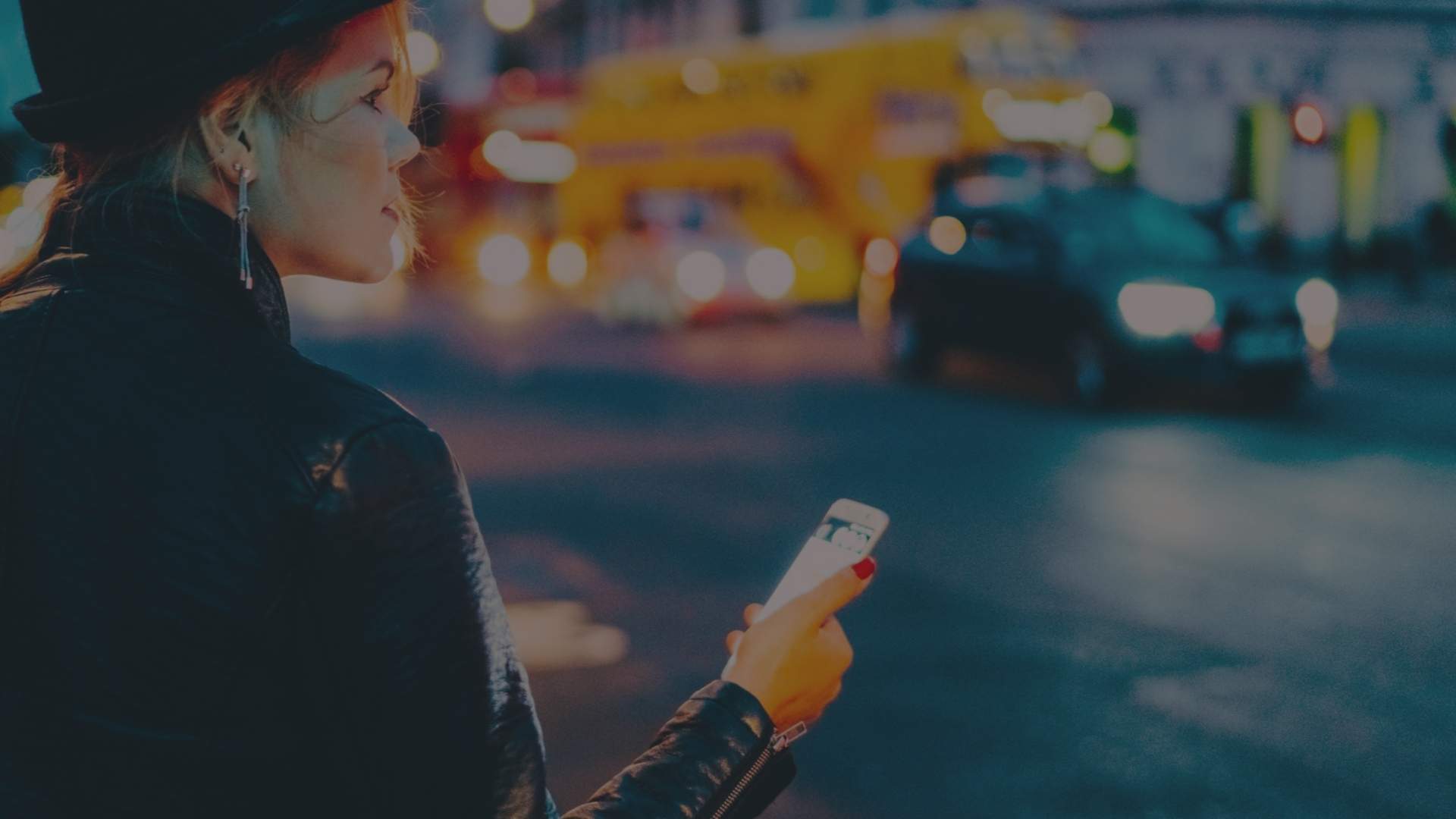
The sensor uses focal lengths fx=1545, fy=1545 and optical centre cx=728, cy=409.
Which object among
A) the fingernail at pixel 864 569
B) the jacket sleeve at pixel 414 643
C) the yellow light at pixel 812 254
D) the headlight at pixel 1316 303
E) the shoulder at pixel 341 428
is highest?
the shoulder at pixel 341 428

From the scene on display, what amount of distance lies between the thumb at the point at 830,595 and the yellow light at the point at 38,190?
0.77 m

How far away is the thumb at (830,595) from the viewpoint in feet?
4.75

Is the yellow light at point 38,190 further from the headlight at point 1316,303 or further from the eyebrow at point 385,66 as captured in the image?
the headlight at point 1316,303

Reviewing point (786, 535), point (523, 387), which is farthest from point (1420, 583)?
point (523, 387)

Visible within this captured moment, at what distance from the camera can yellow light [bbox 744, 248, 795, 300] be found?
22453 millimetres

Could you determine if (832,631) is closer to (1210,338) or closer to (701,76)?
(1210,338)

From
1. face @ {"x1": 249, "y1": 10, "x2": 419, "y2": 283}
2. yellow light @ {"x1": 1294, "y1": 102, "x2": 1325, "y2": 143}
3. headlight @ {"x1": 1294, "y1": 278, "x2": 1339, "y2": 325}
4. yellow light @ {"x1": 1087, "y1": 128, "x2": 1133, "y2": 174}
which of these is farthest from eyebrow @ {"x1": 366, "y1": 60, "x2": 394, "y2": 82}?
yellow light @ {"x1": 1087, "y1": 128, "x2": 1133, "y2": 174}

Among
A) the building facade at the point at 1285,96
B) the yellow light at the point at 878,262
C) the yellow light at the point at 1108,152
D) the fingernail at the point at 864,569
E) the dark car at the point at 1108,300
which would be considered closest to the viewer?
the fingernail at the point at 864,569

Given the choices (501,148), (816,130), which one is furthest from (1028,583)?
(501,148)

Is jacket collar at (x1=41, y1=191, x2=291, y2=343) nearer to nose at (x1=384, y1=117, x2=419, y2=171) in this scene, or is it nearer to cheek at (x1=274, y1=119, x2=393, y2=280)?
cheek at (x1=274, y1=119, x2=393, y2=280)

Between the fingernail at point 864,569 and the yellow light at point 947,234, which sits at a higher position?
the fingernail at point 864,569


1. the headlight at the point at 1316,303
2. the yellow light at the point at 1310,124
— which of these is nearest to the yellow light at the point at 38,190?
the headlight at the point at 1316,303

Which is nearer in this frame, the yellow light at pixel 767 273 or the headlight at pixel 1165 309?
the headlight at pixel 1165 309

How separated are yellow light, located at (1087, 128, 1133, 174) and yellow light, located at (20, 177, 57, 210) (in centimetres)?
2078
